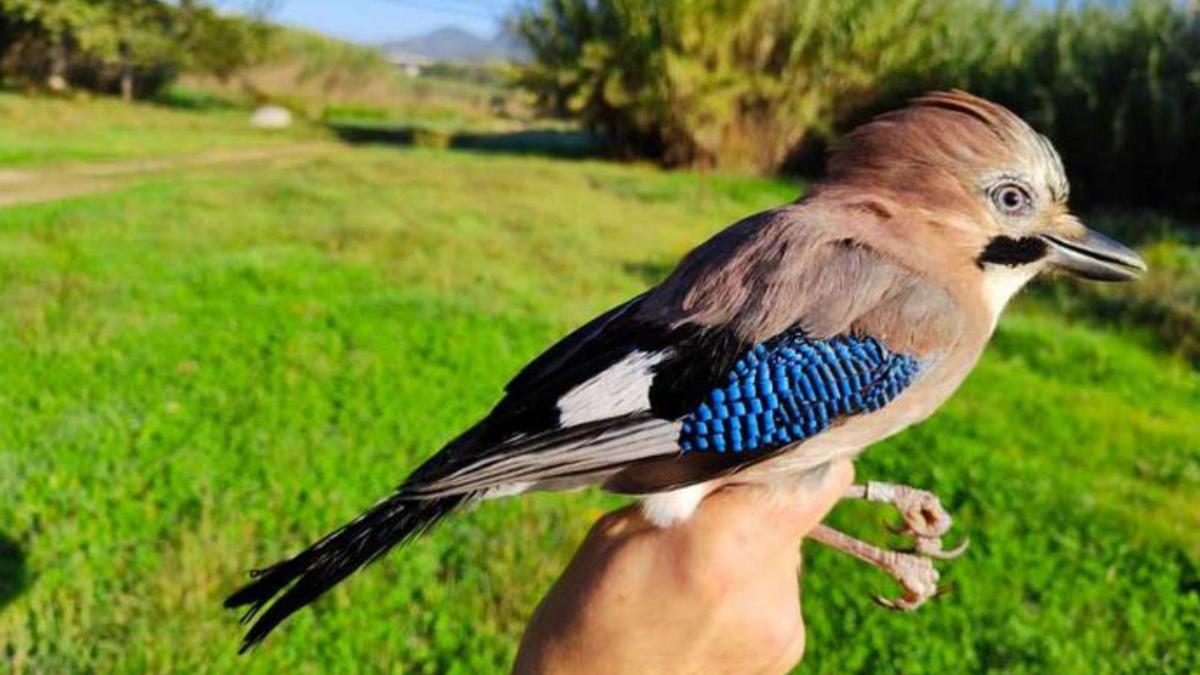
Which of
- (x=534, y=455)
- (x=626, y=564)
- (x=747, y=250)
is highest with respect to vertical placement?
(x=747, y=250)

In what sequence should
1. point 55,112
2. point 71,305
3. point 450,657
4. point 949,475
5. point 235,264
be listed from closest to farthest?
point 450,657, point 949,475, point 71,305, point 235,264, point 55,112

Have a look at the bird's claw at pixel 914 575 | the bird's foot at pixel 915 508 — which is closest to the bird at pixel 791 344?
the bird's foot at pixel 915 508

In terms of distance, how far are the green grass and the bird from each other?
16804 millimetres

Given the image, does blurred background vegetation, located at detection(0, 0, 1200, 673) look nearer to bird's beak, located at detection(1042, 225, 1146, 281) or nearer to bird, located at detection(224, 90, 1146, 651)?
bird, located at detection(224, 90, 1146, 651)

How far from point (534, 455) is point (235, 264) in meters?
7.45

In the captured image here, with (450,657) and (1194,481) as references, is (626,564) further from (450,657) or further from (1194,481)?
(1194,481)

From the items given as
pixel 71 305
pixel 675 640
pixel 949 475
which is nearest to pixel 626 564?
pixel 675 640

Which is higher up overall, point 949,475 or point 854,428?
point 854,428

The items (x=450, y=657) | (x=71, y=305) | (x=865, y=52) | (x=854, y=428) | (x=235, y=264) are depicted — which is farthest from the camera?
(x=865, y=52)

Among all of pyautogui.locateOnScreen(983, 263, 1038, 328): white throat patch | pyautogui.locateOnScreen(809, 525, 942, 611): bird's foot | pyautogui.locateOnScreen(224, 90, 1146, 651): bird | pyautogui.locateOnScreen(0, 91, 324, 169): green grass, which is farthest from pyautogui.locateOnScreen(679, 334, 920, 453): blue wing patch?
pyautogui.locateOnScreen(0, 91, 324, 169): green grass

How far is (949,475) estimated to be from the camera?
5.61 metres

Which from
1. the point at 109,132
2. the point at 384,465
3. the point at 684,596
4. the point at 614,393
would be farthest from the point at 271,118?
the point at 684,596

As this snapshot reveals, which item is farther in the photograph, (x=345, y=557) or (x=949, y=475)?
(x=949, y=475)

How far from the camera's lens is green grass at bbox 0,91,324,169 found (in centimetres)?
1894
